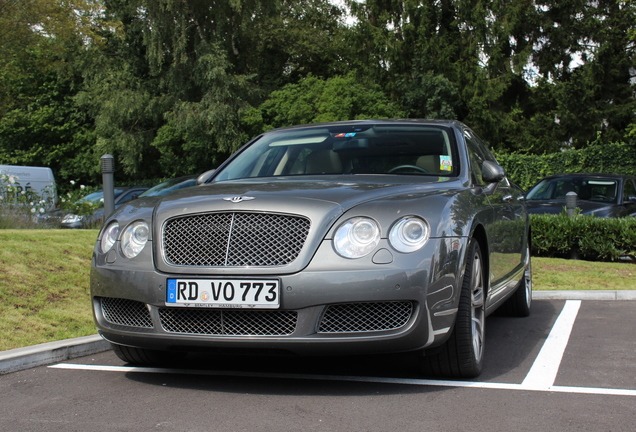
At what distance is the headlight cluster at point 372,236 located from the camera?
12.9 ft

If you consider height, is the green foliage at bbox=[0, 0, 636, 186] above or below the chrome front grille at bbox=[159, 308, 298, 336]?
above

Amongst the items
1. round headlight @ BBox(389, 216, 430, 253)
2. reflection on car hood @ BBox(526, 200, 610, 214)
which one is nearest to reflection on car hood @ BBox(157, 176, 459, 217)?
round headlight @ BBox(389, 216, 430, 253)

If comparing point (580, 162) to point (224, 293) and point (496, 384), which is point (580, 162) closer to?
point (496, 384)

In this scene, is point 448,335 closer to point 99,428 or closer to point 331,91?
point 99,428

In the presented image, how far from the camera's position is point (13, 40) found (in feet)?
73.6

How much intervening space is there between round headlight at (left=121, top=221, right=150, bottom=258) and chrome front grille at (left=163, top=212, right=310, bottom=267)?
164mm

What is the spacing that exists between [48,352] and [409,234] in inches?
108

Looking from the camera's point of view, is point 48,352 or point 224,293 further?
point 48,352

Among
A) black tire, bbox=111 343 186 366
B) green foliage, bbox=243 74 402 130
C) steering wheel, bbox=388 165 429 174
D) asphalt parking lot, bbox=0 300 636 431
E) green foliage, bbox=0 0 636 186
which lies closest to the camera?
asphalt parking lot, bbox=0 300 636 431

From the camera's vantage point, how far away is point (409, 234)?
13.1 feet

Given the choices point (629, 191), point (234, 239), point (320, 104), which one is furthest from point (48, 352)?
point (320, 104)

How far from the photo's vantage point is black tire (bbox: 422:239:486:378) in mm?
4246

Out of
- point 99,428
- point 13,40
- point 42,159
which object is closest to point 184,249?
point 99,428

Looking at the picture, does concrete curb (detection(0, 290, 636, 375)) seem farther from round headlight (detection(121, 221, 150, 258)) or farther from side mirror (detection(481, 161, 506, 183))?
side mirror (detection(481, 161, 506, 183))
